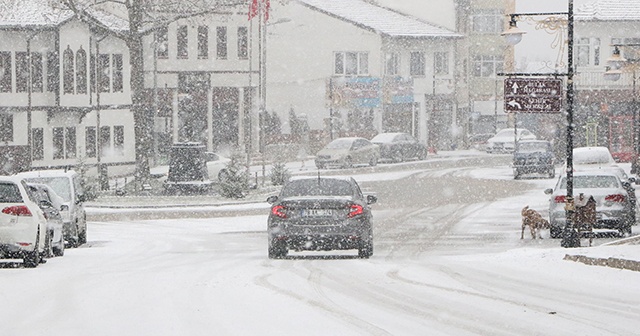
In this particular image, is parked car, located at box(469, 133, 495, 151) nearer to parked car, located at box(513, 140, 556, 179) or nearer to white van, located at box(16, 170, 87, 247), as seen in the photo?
Answer: parked car, located at box(513, 140, 556, 179)

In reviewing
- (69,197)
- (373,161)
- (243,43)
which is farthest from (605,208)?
(243,43)

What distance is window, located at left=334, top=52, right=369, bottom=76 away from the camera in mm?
80500

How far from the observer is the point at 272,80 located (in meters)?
79.9

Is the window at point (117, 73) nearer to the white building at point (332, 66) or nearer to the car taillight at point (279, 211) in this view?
the white building at point (332, 66)

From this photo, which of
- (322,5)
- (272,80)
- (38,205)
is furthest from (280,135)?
(38,205)

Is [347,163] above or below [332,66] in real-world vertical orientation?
below

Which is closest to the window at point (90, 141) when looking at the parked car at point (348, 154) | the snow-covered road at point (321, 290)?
the parked car at point (348, 154)

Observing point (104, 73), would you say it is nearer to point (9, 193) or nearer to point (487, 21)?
point (9, 193)

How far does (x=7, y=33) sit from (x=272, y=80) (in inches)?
1007

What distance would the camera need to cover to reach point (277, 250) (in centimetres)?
2172

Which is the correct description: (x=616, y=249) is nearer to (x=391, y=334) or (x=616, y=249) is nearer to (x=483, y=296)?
(x=483, y=296)

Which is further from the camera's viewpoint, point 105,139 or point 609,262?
point 105,139

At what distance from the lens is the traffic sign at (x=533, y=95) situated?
23891mm

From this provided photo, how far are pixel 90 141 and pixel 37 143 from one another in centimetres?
338
